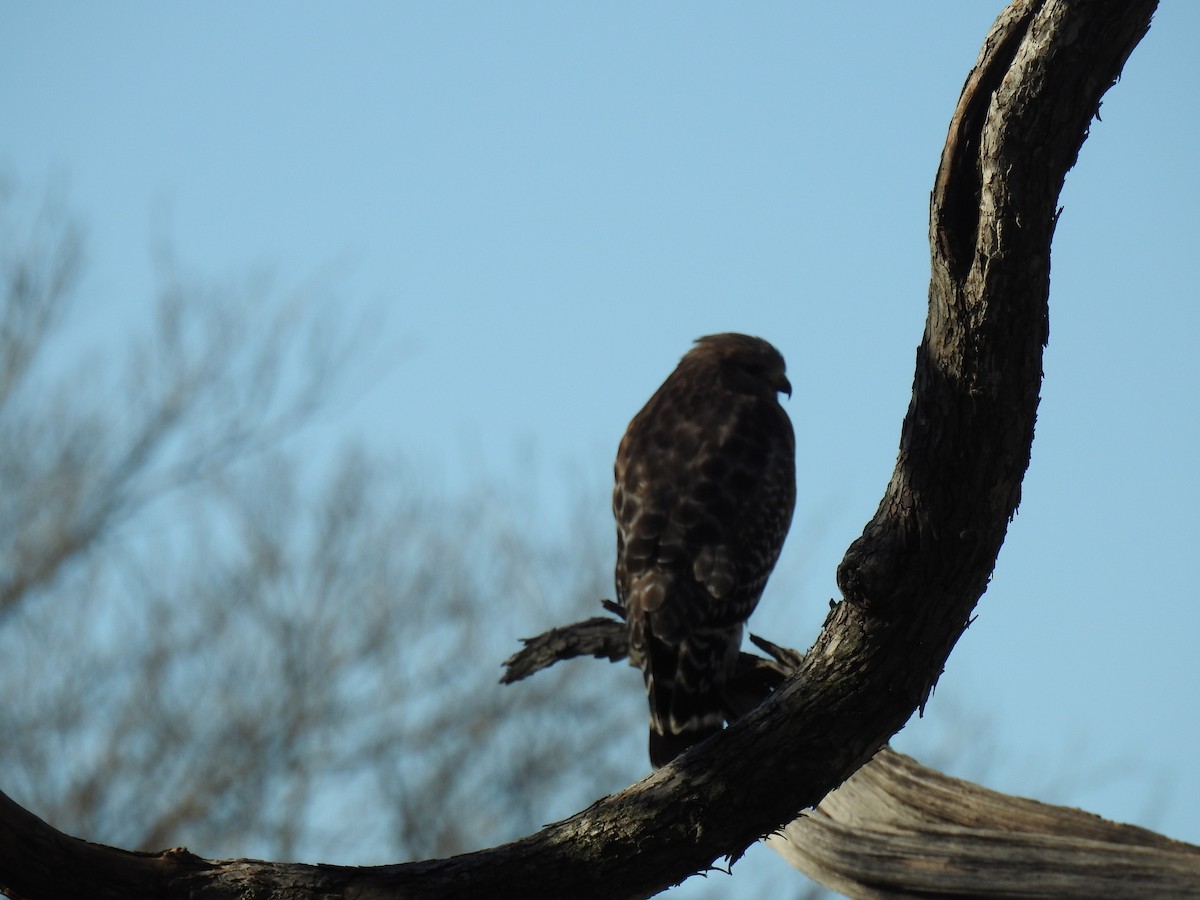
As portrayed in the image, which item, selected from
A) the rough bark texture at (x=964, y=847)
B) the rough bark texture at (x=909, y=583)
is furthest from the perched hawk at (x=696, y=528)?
the rough bark texture at (x=909, y=583)

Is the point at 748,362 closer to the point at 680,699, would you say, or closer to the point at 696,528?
the point at 696,528

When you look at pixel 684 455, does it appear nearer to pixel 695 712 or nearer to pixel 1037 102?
pixel 695 712

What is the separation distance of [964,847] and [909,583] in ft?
7.22

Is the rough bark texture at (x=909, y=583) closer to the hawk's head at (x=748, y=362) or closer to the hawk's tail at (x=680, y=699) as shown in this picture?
the hawk's tail at (x=680, y=699)

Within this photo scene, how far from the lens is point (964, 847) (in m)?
5.33

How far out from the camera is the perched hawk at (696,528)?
5.89m

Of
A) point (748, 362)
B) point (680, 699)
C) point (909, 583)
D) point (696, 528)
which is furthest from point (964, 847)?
point (748, 362)

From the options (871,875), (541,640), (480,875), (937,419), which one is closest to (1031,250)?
(937,419)

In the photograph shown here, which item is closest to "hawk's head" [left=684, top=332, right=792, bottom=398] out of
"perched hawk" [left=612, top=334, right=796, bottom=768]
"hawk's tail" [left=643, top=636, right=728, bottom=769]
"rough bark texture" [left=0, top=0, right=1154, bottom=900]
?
"perched hawk" [left=612, top=334, right=796, bottom=768]

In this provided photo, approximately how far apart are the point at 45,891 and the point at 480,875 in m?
1.06

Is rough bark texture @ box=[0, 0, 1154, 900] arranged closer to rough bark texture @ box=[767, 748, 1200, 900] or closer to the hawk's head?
rough bark texture @ box=[767, 748, 1200, 900]

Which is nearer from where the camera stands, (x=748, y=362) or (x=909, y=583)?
(x=909, y=583)

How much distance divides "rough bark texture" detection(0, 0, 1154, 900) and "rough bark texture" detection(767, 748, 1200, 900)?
5.14ft

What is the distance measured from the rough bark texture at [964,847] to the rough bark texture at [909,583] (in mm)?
1568
